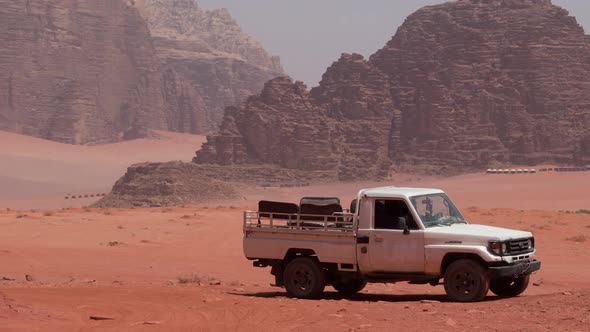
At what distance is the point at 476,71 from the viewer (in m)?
125

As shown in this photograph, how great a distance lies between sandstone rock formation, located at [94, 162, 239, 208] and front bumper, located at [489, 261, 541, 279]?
5747 centimetres

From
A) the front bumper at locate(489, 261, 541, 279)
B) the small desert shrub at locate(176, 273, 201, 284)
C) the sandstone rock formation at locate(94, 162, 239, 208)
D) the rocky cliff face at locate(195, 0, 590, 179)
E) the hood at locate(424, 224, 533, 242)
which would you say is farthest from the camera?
the rocky cliff face at locate(195, 0, 590, 179)

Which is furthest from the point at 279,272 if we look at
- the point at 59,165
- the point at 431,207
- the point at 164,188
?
the point at 59,165

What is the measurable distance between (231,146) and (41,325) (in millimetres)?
99102

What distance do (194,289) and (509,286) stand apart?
475 cm

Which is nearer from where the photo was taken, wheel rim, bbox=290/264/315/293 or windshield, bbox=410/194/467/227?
windshield, bbox=410/194/467/227

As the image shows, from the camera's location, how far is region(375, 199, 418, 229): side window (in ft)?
54.0

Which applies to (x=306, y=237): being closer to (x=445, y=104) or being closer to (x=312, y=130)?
(x=312, y=130)

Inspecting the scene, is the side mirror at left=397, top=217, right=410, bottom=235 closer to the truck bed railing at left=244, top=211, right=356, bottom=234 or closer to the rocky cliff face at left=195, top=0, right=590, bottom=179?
the truck bed railing at left=244, top=211, right=356, bottom=234

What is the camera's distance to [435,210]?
16.7m

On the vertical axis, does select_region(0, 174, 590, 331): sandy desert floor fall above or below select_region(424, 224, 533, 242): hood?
below

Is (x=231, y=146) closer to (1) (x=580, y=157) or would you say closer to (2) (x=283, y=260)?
(1) (x=580, y=157)

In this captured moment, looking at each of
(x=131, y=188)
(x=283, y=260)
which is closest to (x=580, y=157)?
(x=131, y=188)

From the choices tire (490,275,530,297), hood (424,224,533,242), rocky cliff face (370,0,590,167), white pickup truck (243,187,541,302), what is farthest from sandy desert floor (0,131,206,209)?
hood (424,224,533,242)
